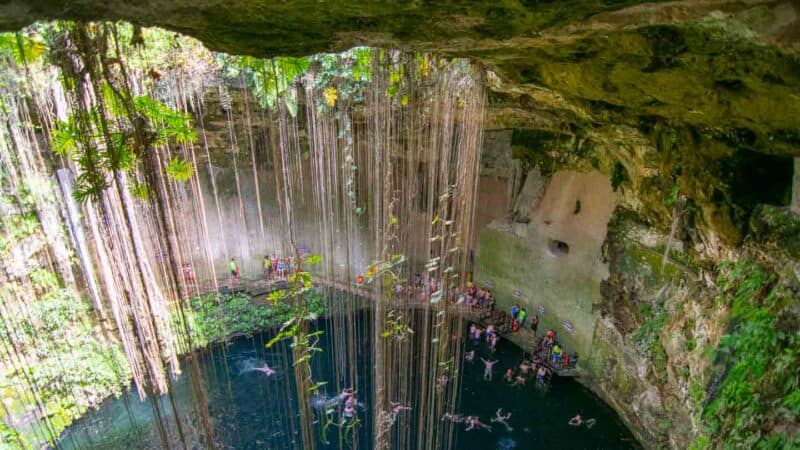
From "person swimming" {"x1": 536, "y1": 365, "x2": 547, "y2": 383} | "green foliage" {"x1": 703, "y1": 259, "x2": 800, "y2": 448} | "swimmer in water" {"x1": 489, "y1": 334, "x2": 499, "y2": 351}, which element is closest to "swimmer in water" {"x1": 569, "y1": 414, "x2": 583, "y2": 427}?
"person swimming" {"x1": 536, "y1": 365, "x2": 547, "y2": 383}

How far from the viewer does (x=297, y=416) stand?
5883 mm

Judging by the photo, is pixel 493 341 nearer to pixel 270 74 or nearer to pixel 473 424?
pixel 473 424

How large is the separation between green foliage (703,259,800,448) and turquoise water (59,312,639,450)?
266 cm

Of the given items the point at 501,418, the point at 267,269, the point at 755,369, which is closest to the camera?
the point at 755,369

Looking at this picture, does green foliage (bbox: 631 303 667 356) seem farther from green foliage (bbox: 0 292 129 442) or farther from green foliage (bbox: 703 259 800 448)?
green foliage (bbox: 0 292 129 442)

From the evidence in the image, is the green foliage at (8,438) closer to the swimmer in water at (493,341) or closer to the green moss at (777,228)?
the swimmer in water at (493,341)

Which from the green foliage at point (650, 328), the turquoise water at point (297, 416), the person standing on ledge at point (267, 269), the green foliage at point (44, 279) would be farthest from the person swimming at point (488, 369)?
the green foliage at point (44, 279)

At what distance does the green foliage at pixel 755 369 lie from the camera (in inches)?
99.7

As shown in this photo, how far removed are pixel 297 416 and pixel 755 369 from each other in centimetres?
498

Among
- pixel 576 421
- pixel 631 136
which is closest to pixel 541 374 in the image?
pixel 576 421

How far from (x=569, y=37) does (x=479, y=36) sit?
0.34 meters

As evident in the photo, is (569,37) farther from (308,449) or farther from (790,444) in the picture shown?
(308,449)

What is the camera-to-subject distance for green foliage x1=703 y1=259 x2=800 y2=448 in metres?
2.53

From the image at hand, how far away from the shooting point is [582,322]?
6344 mm
